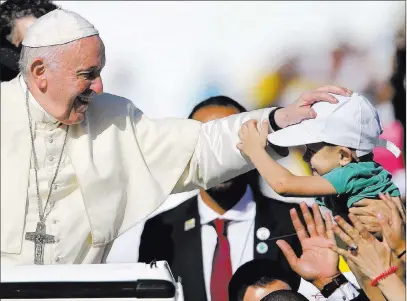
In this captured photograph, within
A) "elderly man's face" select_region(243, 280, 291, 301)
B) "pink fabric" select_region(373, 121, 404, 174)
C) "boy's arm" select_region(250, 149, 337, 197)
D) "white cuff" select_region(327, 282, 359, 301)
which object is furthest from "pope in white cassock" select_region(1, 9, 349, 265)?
"pink fabric" select_region(373, 121, 404, 174)

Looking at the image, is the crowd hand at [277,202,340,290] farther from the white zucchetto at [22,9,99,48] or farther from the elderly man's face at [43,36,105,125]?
the white zucchetto at [22,9,99,48]

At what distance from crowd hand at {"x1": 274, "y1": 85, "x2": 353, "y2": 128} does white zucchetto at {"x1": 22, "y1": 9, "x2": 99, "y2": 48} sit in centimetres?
69

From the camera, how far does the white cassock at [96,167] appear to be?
2992 millimetres

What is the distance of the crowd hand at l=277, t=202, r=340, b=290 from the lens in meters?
3.15

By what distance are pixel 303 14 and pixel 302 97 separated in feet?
2.89

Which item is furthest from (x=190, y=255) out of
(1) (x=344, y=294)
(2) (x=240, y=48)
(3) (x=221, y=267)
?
(2) (x=240, y=48)

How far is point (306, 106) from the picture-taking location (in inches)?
116

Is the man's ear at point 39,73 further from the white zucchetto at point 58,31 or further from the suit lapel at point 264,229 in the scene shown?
the suit lapel at point 264,229

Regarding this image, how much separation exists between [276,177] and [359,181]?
275mm

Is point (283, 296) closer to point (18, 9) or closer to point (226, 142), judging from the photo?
point (226, 142)

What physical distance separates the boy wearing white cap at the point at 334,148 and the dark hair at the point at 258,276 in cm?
58

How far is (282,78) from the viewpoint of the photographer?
12.4 ft

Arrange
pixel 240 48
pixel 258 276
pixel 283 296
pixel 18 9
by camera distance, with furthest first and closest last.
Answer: pixel 240 48 < pixel 18 9 < pixel 258 276 < pixel 283 296

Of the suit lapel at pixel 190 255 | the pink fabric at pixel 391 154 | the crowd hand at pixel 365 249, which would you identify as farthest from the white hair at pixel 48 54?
the pink fabric at pixel 391 154
